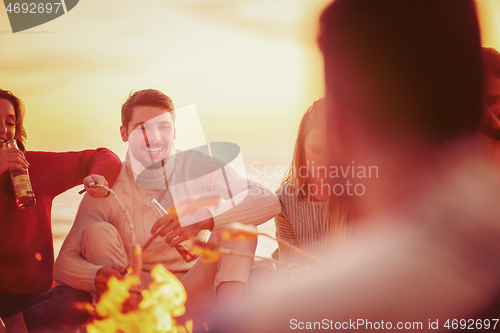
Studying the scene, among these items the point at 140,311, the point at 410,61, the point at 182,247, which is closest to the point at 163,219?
the point at 182,247

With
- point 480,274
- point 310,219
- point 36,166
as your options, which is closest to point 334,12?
point 480,274

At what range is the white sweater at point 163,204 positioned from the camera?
1704 mm

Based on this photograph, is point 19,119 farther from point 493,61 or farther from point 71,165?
point 493,61

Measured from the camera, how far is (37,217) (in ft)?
6.50

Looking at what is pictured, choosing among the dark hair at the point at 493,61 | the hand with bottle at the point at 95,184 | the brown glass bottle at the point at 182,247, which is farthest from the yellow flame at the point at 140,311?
the dark hair at the point at 493,61

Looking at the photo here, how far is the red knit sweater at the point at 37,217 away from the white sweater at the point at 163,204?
0.13 meters

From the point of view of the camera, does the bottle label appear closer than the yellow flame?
No

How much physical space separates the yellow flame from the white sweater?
0.11 metres

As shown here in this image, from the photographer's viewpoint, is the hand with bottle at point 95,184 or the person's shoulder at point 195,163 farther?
the person's shoulder at point 195,163

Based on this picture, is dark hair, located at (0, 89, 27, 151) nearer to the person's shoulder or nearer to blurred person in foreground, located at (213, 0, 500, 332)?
the person's shoulder

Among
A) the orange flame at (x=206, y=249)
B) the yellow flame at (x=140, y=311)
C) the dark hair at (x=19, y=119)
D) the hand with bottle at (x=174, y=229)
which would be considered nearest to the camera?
the orange flame at (x=206, y=249)

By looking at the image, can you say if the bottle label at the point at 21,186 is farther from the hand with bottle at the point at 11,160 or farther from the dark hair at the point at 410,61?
the dark hair at the point at 410,61

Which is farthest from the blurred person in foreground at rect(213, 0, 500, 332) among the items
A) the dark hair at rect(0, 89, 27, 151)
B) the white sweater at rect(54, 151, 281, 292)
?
the dark hair at rect(0, 89, 27, 151)

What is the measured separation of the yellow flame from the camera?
1.58 meters
